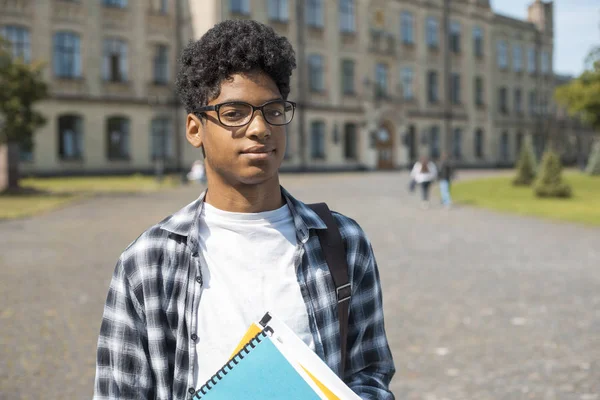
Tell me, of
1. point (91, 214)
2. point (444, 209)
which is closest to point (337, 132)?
point (444, 209)

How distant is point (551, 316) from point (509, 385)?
6.95 ft

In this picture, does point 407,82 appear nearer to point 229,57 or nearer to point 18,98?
point 18,98

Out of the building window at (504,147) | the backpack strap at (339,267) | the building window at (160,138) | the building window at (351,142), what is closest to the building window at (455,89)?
the building window at (504,147)

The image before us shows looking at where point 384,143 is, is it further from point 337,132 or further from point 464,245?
point 464,245

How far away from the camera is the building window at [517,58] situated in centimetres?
5505

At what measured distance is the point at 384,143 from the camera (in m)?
44.9

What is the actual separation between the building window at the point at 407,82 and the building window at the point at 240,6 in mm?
13720

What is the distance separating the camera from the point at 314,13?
4094 centimetres

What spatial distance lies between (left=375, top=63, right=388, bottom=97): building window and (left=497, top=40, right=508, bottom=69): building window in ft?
44.7

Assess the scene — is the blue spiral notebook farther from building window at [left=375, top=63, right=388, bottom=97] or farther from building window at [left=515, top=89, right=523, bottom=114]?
building window at [left=515, top=89, right=523, bottom=114]

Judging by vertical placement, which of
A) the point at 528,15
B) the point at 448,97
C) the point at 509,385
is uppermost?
the point at 528,15

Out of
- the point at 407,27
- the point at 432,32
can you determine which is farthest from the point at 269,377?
the point at 432,32

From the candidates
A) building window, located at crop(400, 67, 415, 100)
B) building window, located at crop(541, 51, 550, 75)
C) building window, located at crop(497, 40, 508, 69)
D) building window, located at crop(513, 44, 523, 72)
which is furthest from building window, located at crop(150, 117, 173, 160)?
Answer: building window, located at crop(541, 51, 550, 75)

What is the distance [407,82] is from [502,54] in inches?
478
